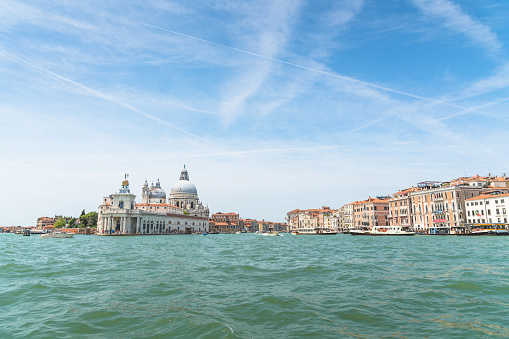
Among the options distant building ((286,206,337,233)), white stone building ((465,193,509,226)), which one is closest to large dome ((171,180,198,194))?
distant building ((286,206,337,233))

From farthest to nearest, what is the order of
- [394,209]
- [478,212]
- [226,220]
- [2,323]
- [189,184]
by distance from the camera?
[226,220] → [189,184] → [394,209] → [478,212] → [2,323]

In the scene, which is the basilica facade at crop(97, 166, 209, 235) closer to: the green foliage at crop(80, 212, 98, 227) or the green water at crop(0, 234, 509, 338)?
the green foliage at crop(80, 212, 98, 227)

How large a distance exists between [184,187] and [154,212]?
32691 mm

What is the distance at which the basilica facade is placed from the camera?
87.0m

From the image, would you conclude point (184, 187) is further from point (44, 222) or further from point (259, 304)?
point (259, 304)

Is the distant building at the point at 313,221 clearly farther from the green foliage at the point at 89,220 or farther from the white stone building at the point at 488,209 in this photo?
the green foliage at the point at 89,220

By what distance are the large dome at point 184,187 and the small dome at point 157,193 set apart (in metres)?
5.23

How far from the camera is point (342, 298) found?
31.4 feet

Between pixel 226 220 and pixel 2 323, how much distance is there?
6023 inches

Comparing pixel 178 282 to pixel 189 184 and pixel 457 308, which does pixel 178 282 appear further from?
pixel 189 184

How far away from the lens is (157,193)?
404ft

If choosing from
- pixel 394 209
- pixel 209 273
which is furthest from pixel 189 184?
pixel 209 273

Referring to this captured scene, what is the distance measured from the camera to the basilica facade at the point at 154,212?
87.0 metres

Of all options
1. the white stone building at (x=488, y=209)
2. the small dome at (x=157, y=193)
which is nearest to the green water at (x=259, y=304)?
the white stone building at (x=488, y=209)
